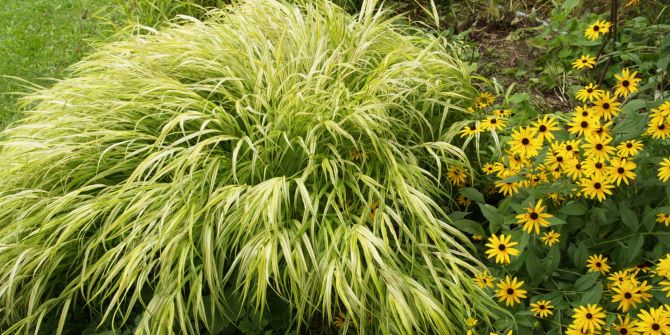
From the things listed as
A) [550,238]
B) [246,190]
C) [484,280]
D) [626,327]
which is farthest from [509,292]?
[246,190]

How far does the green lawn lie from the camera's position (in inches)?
172

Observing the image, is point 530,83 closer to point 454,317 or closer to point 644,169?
point 644,169

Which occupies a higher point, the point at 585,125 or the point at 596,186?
the point at 585,125

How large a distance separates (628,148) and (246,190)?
1160mm

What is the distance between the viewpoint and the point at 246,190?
2.32 m

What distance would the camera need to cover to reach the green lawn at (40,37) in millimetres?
4371

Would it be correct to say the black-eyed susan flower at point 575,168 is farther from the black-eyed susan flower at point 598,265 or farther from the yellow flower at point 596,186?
the black-eyed susan flower at point 598,265

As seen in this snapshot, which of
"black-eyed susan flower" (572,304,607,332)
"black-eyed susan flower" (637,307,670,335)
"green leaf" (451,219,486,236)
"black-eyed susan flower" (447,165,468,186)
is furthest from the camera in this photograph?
"black-eyed susan flower" (447,165,468,186)

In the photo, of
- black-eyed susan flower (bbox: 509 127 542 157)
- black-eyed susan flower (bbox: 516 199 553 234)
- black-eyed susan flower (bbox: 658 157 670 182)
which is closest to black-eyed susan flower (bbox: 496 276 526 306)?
black-eyed susan flower (bbox: 516 199 553 234)

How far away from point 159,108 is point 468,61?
5.43 ft

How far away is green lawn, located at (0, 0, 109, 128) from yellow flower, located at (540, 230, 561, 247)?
9.69 ft

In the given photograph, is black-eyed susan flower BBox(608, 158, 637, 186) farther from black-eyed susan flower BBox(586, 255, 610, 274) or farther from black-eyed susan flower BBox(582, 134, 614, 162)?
black-eyed susan flower BBox(586, 255, 610, 274)

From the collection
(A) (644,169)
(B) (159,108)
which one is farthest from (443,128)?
(B) (159,108)

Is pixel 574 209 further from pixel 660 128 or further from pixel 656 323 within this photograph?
pixel 656 323
